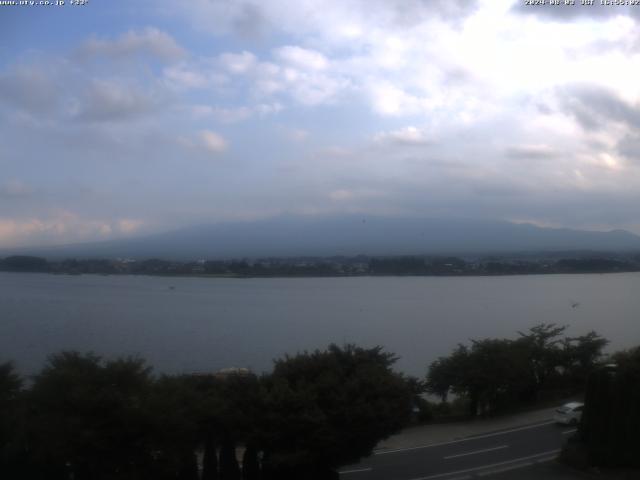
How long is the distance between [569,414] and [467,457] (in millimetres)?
2961

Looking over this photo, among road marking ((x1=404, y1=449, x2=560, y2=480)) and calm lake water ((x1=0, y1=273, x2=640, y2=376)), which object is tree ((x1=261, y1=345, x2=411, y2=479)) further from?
calm lake water ((x1=0, y1=273, x2=640, y2=376))

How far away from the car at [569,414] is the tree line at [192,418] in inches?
191

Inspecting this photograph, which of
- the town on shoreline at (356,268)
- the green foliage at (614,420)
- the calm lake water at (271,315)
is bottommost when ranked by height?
the calm lake water at (271,315)

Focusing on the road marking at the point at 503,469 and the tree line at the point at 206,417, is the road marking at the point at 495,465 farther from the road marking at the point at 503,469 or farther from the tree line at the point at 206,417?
the tree line at the point at 206,417

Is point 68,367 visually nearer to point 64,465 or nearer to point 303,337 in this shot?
point 64,465

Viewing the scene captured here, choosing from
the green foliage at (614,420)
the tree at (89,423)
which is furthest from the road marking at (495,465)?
the tree at (89,423)

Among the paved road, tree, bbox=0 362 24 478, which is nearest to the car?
the paved road

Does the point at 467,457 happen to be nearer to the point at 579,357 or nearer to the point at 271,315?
the point at 579,357

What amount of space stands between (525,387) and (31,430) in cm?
1267

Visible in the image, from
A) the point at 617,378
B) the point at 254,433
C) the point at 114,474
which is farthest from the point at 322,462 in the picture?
the point at 617,378

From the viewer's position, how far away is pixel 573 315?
42.4 m

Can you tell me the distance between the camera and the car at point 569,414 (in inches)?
526

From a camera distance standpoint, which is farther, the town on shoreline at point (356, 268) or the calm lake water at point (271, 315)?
the town on shoreline at point (356, 268)

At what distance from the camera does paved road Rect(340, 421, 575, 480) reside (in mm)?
10836
